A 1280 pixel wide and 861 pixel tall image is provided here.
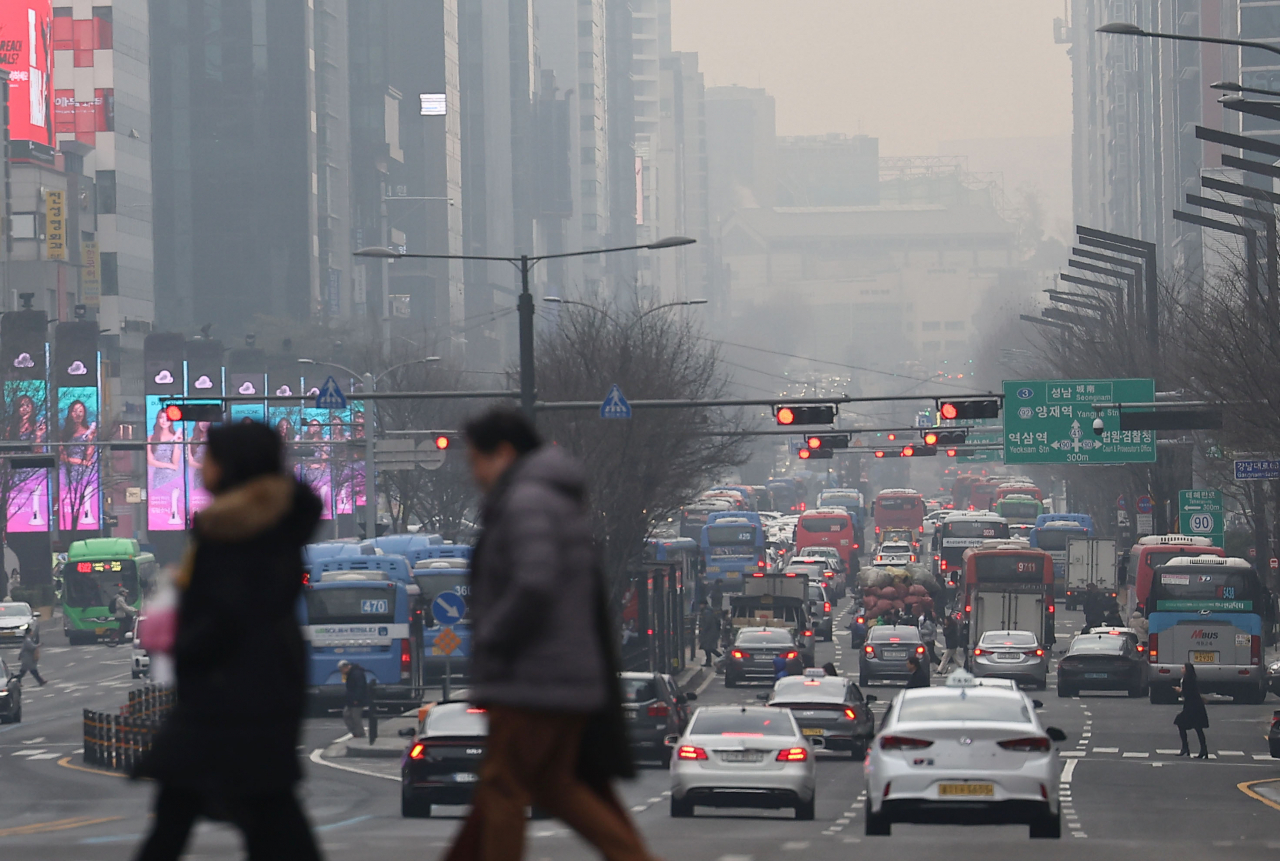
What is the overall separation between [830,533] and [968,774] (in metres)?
71.7

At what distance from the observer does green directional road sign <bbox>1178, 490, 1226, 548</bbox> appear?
5656 centimetres

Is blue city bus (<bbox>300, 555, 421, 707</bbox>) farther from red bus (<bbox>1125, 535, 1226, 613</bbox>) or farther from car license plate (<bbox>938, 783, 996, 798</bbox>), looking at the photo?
car license plate (<bbox>938, 783, 996, 798</bbox>)

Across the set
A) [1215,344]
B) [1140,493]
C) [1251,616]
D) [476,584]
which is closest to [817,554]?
[1140,493]

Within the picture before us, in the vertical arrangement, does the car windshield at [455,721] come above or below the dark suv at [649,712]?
above

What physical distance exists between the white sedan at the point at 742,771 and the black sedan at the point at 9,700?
21.6 metres

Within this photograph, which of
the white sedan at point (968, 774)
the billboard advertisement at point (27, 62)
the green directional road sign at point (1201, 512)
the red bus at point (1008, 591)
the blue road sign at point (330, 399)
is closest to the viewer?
the white sedan at point (968, 774)

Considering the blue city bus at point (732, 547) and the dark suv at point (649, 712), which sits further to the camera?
the blue city bus at point (732, 547)

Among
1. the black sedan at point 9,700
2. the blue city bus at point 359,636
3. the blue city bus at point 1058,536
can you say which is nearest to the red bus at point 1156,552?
the blue city bus at point 359,636

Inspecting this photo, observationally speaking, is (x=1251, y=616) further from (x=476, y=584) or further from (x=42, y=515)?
(x=42, y=515)

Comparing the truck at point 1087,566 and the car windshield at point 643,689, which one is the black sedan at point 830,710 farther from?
the truck at point 1087,566

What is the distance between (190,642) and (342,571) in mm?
36783

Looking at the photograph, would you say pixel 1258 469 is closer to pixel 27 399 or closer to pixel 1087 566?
pixel 1087 566

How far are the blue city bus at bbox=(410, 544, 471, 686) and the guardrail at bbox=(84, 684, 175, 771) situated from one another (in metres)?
6.10

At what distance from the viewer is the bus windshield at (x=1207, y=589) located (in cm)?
4403
